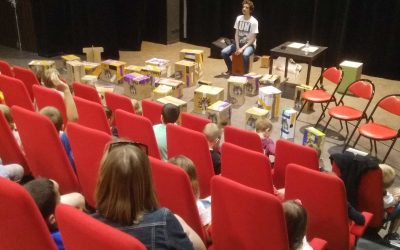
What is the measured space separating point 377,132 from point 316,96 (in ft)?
3.76

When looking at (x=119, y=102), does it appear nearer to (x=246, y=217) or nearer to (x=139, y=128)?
(x=139, y=128)

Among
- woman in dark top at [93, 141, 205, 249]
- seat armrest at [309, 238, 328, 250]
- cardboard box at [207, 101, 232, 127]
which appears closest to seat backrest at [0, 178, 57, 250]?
woman in dark top at [93, 141, 205, 249]

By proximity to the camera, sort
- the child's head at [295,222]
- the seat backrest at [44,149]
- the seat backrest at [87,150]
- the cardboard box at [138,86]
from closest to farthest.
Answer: the child's head at [295,222], the seat backrest at [87,150], the seat backrest at [44,149], the cardboard box at [138,86]

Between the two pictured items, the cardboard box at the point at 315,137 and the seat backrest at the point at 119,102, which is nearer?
the seat backrest at the point at 119,102

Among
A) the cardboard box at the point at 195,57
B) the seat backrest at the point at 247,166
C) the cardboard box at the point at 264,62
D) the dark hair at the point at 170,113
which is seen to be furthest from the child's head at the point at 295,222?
the cardboard box at the point at 264,62

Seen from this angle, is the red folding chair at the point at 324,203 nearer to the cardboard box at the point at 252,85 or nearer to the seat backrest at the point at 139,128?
the seat backrest at the point at 139,128

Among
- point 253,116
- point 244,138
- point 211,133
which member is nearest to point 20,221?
point 211,133

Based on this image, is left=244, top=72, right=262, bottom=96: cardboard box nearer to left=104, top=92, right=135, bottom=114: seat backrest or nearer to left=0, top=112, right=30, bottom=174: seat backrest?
left=104, top=92, right=135, bottom=114: seat backrest

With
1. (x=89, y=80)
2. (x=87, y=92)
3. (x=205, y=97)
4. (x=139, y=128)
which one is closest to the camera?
(x=139, y=128)

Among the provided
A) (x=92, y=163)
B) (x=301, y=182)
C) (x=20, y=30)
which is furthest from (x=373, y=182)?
(x=20, y=30)

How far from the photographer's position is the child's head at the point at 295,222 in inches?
91.7

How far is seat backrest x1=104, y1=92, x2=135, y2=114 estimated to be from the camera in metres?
4.43

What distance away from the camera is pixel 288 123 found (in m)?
5.38

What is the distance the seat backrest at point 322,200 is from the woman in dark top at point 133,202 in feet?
4.19
